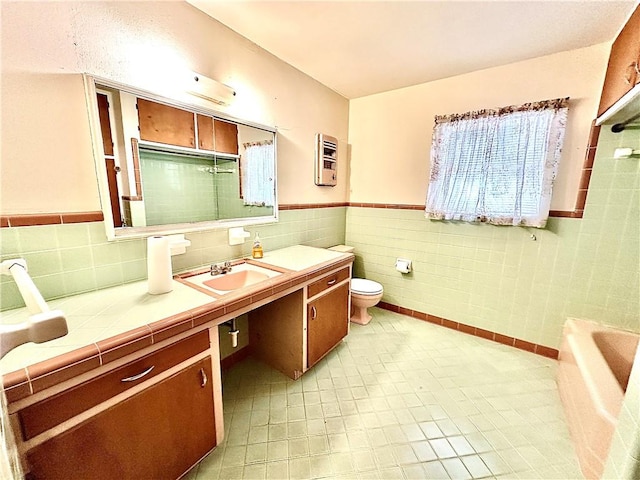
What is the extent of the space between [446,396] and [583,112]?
222 cm

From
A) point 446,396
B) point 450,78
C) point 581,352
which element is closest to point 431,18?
point 450,78

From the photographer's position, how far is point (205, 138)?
161cm

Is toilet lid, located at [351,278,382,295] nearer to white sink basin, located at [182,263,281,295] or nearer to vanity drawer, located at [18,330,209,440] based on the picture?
white sink basin, located at [182,263,281,295]

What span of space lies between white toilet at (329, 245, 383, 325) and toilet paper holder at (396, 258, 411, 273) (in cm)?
32

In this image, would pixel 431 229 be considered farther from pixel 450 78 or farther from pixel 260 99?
pixel 260 99

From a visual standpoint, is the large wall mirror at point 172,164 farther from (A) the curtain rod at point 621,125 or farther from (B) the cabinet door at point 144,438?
(A) the curtain rod at point 621,125

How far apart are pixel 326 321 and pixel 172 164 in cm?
144

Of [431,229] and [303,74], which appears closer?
[303,74]

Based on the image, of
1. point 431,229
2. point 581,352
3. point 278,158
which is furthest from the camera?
point 431,229

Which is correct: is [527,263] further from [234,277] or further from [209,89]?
[209,89]

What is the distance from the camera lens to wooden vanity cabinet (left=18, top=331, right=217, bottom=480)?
73 cm

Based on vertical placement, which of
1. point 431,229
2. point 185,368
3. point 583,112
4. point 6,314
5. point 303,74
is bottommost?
point 185,368

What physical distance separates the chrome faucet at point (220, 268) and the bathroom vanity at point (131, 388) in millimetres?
205

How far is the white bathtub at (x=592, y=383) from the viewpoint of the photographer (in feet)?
3.78
